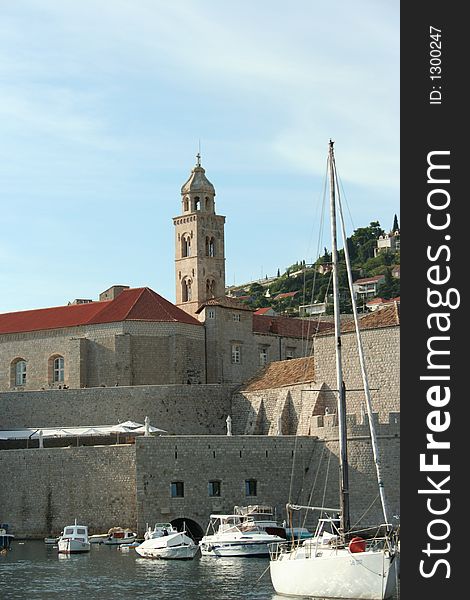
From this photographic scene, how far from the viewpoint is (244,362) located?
71.9m

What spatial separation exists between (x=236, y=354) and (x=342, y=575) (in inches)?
1537

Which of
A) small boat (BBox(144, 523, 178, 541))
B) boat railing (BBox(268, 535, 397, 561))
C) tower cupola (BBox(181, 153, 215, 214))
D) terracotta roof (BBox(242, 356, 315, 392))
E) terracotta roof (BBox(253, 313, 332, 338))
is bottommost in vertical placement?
small boat (BBox(144, 523, 178, 541))

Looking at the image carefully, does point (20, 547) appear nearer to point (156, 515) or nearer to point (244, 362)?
point (156, 515)

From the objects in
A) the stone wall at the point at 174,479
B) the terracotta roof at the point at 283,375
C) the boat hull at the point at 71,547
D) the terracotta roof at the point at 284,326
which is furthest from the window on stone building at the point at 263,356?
the boat hull at the point at 71,547

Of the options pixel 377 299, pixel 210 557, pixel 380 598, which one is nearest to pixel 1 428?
pixel 210 557

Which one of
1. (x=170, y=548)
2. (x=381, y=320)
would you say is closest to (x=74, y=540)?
(x=170, y=548)

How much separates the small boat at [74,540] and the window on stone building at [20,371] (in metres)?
21.5

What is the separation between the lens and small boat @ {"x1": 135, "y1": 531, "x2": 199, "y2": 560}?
149 feet

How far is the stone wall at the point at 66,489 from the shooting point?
171ft

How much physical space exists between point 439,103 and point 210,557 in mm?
29256

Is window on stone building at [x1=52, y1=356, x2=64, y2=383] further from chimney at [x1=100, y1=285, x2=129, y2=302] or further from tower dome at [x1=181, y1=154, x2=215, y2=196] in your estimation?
tower dome at [x1=181, y1=154, x2=215, y2=196]

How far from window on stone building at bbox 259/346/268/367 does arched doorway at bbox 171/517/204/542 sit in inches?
897

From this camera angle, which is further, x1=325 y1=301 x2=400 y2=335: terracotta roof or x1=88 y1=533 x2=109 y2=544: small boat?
x1=325 y1=301 x2=400 y2=335: terracotta roof

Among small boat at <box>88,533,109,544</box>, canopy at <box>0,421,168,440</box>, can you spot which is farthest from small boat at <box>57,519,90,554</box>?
canopy at <box>0,421,168,440</box>
